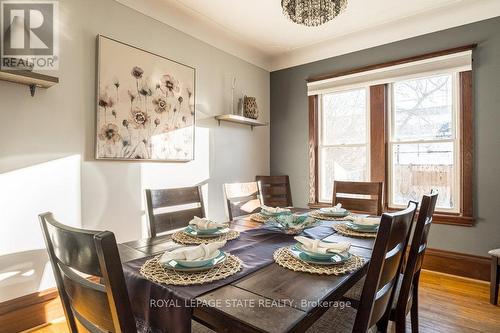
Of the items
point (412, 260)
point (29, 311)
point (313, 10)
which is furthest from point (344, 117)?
point (29, 311)

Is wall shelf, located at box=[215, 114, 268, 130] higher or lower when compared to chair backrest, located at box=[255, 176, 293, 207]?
higher

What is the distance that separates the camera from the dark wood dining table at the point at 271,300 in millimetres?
717

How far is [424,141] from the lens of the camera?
2982mm

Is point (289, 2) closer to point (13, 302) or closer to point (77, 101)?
point (77, 101)

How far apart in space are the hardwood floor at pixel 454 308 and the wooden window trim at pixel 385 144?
57 cm

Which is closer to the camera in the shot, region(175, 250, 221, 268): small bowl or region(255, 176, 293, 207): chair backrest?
region(175, 250, 221, 268): small bowl

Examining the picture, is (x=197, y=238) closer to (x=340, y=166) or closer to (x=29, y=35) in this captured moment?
(x=29, y=35)

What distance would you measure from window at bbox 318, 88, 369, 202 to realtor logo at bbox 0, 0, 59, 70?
2868mm

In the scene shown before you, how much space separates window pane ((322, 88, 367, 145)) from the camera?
3383 mm

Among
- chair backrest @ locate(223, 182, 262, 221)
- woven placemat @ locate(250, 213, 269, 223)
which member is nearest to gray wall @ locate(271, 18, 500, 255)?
chair backrest @ locate(223, 182, 262, 221)

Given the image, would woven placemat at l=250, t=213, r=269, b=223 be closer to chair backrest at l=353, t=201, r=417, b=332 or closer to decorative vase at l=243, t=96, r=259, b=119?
chair backrest at l=353, t=201, r=417, b=332

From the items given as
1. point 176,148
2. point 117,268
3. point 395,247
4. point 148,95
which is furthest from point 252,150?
point 117,268

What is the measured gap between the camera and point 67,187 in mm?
2055

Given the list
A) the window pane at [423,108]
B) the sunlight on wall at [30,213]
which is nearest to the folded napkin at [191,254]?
the sunlight on wall at [30,213]
